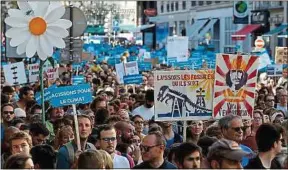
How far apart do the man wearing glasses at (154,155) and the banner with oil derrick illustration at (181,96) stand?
2273 millimetres

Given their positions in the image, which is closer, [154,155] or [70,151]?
[154,155]

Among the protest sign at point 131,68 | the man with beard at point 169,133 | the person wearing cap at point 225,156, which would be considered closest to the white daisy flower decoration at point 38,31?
the man with beard at point 169,133

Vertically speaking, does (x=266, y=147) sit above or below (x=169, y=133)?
above

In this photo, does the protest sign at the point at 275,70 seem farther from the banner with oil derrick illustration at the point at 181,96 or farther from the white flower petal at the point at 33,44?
the white flower petal at the point at 33,44

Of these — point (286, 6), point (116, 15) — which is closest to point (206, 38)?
point (286, 6)

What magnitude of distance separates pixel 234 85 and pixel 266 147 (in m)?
2.88

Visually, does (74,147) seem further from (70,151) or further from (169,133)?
(169,133)

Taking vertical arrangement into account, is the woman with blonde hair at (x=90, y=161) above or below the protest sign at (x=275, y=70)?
above

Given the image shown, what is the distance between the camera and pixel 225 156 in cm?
576

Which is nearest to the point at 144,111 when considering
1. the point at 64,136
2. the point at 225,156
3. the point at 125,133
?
the point at 125,133

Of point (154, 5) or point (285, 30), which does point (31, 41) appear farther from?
point (154, 5)

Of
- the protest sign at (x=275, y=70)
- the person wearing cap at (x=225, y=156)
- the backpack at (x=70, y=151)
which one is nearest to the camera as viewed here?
the person wearing cap at (x=225, y=156)

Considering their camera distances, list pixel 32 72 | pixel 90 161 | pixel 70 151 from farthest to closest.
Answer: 1. pixel 32 72
2. pixel 70 151
3. pixel 90 161

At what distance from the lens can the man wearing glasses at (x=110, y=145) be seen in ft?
24.6
